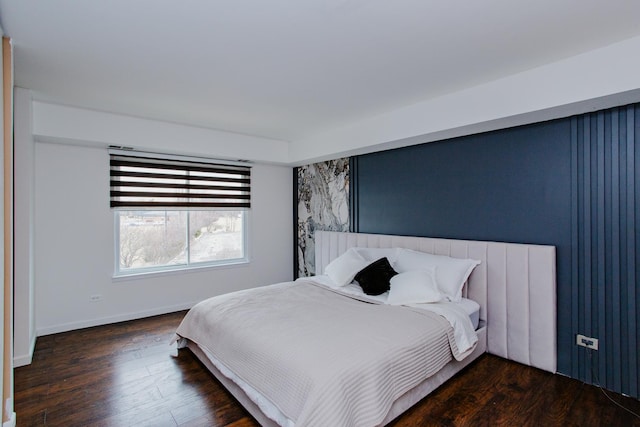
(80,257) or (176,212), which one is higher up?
(176,212)

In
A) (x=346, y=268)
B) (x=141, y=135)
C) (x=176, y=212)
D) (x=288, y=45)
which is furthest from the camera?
(x=176, y=212)

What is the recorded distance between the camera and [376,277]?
3357 millimetres

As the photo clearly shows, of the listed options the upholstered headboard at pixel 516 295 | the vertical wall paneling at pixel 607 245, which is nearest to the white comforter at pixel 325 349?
the upholstered headboard at pixel 516 295

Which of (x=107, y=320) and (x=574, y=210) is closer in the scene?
(x=574, y=210)

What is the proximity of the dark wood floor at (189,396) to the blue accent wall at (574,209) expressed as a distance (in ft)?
1.38

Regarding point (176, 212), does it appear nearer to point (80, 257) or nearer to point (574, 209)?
point (80, 257)

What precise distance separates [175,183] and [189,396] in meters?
2.87

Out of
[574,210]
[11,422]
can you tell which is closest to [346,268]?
[574,210]

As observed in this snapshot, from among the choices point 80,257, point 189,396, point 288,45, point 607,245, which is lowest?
point 189,396

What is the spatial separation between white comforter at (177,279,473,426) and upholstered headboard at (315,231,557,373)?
62cm

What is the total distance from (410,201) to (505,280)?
1.34 meters

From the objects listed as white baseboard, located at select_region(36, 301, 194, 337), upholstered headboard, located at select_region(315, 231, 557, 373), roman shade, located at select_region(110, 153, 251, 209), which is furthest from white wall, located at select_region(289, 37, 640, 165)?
white baseboard, located at select_region(36, 301, 194, 337)

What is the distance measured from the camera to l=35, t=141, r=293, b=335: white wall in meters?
3.56

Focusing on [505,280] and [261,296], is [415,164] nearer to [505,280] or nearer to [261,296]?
[505,280]
